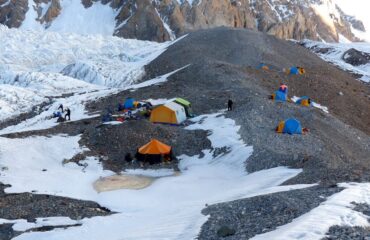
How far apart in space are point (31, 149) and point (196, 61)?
95.8 feet

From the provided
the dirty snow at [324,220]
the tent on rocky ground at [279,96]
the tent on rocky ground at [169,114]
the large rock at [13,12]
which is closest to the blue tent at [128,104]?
the tent on rocky ground at [169,114]

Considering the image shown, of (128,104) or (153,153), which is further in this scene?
(128,104)

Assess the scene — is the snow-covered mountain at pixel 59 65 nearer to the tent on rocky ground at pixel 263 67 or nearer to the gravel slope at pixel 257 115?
the gravel slope at pixel 257 115

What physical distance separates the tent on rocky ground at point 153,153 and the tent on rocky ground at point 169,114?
19.7 ft

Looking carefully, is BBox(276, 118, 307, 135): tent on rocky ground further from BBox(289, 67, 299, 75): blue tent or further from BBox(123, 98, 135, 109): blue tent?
BBox(289, 67, 299, 75): blue tent

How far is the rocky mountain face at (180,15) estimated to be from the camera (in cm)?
12125

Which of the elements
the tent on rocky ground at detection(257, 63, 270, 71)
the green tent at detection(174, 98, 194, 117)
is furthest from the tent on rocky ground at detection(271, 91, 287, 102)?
the tent on rocky ground at detection(257, 63, 270, 71)

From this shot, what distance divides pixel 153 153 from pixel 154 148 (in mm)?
292

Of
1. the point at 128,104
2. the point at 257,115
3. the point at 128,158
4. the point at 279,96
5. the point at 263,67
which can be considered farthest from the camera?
the point at 263,67

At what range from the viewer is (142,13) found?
409 ft

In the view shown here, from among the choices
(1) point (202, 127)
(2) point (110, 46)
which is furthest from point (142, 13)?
(1) point (202, 127)

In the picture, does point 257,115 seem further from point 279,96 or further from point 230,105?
point 279,96

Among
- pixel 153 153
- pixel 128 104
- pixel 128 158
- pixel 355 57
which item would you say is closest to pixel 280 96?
pixel 128 104

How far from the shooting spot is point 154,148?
29172 mm
